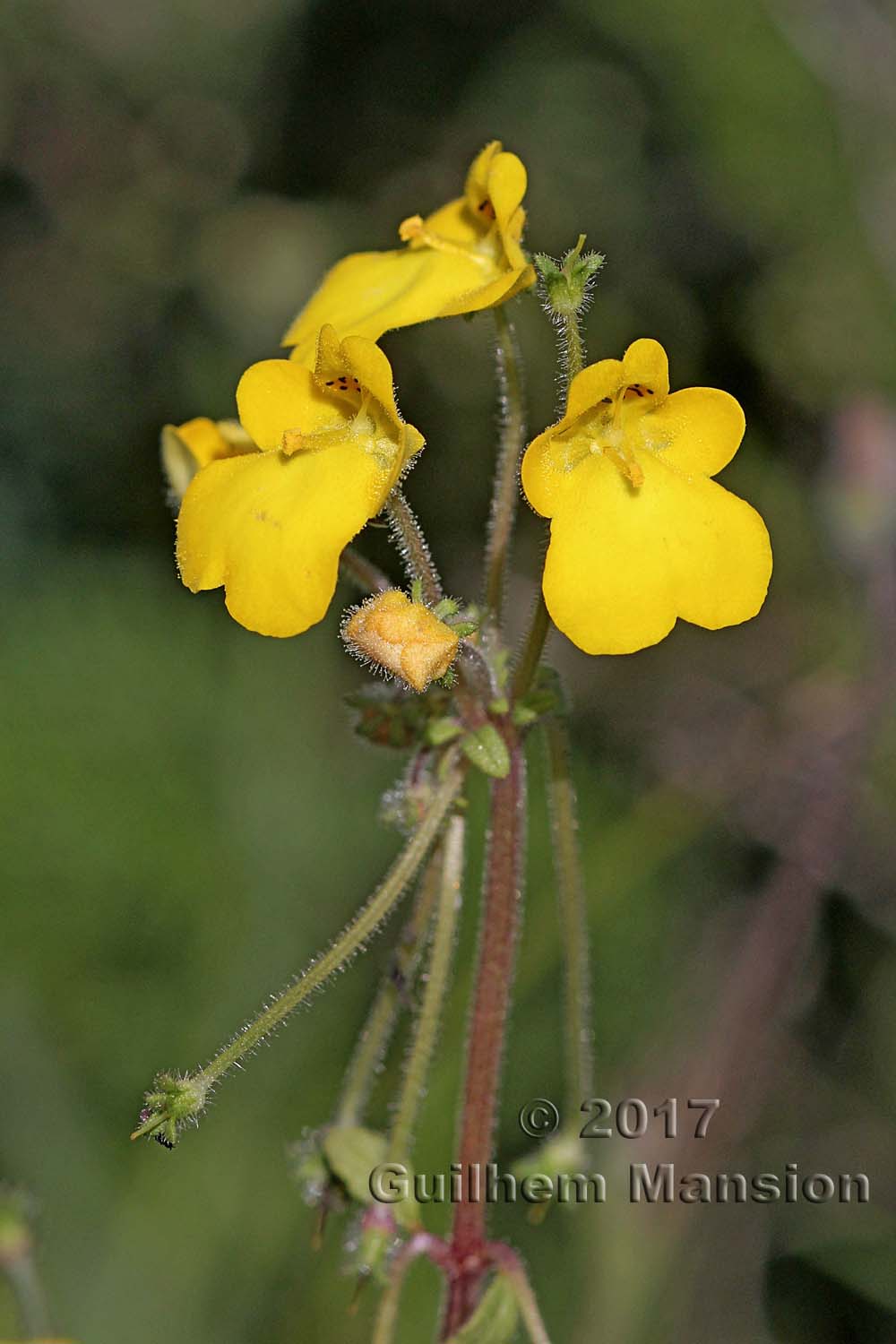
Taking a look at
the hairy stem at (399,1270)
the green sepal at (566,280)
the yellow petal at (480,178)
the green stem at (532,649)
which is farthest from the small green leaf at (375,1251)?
the yellow petal at (480,178)

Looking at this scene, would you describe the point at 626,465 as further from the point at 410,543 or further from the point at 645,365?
the point at 410,543

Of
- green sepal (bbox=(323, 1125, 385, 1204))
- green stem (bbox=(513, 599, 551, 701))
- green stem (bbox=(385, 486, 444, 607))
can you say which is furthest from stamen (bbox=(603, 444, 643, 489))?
green sepal (bbox=(323, 1125, 385, 1204))

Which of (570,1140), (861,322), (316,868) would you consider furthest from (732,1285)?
(861,322)

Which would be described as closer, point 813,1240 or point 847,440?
point 813,1240

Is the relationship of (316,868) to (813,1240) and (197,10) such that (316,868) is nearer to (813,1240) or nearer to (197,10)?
(813,1240)

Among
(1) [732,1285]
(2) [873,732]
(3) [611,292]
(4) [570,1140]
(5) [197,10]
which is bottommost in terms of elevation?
(4) [570,1140]

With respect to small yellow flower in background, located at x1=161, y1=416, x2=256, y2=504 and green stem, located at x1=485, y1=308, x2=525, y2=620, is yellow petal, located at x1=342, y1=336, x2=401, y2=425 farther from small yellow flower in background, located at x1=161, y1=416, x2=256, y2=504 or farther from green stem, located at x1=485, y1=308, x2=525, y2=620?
small yellow flower in background, located at x1=161, y1=416, x2=256, y2=504
